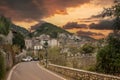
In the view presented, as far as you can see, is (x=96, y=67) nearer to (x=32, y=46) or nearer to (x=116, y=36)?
(x=116, y=36)

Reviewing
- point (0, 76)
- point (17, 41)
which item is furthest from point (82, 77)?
point (17, 41)

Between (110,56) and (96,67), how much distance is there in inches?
74.1

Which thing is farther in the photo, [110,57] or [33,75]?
[33,75]

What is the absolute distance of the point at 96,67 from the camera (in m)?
31.9

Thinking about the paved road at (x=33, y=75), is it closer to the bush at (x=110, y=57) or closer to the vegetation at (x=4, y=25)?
the bush at (x=110, y=57)

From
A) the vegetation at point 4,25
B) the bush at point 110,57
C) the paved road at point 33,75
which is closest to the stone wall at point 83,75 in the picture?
the paved road at point 33,75

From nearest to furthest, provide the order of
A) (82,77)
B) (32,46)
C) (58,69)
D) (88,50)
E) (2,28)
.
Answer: (82,77) → (58,69) → (2,28) → (88,50) → (32,46)

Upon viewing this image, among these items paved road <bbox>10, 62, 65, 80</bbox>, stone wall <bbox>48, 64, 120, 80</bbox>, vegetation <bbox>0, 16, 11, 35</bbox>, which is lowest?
paved road <bbox>10, 62, 65, 80</bbox>

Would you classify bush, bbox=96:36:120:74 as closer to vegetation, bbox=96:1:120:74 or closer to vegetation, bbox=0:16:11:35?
vegetation, bbox=96:1:120:74

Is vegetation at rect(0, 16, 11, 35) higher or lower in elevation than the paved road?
higher

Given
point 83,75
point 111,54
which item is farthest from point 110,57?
point 83,75

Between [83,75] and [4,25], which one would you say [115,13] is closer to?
[83,75]

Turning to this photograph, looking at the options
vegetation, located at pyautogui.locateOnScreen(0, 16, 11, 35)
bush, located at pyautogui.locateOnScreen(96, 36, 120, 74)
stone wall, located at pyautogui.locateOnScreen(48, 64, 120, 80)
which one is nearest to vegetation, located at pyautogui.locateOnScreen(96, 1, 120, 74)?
bush, located at pyautogui.locateOnScreen(96, 36, 120, 74)

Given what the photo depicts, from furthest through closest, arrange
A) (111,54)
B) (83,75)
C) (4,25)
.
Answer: (4,25), (111,54), (83,75)
